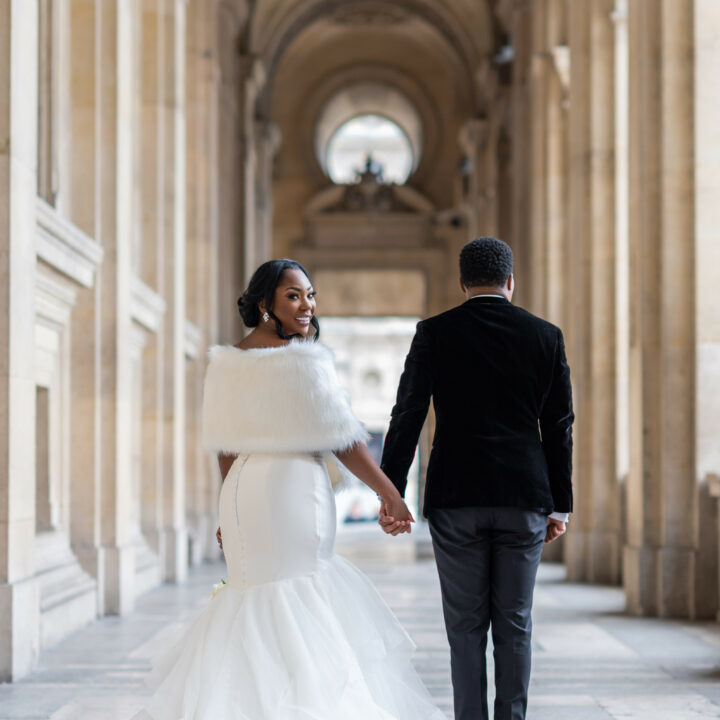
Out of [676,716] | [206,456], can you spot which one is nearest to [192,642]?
[676,716]

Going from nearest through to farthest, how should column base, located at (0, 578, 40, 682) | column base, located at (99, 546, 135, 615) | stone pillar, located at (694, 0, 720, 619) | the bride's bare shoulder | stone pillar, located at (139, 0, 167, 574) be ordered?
the bride's bare shoulder → column base, located at (0, 578, 40, 682) → stone pillar, located at (694, 0, 720, 619) → column base, located at (99, 546, 135, 615) → stone pillar, located at (139, 0, 167, 574)

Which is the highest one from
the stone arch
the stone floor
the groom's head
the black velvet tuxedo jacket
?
the stone arch

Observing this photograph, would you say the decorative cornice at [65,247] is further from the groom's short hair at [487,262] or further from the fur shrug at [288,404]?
the groom's short hair at [487,262]

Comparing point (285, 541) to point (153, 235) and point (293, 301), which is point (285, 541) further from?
point (153, 235)

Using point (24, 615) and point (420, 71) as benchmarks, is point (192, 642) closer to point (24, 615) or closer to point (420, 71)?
point (24, 615)

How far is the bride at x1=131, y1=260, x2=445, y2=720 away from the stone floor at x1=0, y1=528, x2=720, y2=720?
6.26 feet

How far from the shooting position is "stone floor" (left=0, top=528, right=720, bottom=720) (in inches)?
245

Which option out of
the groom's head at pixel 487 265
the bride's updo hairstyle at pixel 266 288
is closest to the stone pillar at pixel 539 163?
the groom's head at pixel 487 265

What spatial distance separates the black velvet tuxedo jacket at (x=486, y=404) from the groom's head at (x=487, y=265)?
0.06m

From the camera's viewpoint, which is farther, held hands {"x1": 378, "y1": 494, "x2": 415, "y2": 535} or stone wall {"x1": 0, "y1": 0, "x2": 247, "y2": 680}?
stone wall {"x1": 0, "y1": 0, "x2": 247, "y2": 680}

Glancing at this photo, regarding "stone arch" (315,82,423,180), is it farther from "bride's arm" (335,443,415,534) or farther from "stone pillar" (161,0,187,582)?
"bride's arm" (335,443,415,534)

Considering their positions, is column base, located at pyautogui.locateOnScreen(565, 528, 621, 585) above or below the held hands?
below

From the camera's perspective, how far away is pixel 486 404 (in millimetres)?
4246

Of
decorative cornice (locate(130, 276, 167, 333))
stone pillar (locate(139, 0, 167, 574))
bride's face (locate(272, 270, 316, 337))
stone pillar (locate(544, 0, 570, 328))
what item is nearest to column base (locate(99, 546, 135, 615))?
decorative cornice (locate(130, 276, 167, 333))
